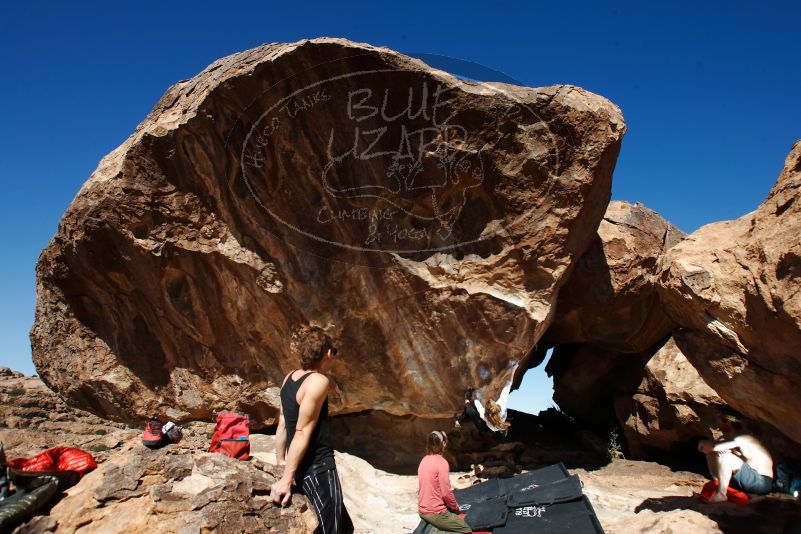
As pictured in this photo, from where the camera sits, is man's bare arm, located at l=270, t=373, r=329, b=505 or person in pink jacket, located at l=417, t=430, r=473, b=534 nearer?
man's bare arm, located at l=270, t=373, r=329, b=505

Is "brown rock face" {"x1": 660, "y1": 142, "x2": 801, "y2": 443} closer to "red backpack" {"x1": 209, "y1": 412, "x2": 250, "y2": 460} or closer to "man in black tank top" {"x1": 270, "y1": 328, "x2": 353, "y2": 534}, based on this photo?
"man in black tank top" {"x1": 270, "y1": 328, "x2": 353, "y2": 534}

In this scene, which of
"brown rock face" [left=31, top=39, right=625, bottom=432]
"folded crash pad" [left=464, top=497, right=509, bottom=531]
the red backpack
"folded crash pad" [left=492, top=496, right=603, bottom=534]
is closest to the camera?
the red backpack

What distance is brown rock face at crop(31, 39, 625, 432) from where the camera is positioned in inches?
264

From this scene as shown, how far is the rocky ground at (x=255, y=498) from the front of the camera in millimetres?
2643

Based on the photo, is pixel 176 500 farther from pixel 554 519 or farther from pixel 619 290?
pixel 619 290

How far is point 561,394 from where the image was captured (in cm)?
1048

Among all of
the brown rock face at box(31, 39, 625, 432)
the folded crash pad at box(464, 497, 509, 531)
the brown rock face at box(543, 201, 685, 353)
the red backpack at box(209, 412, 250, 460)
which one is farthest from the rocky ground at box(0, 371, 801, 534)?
the brown rock face at box(543, 201, 685, 353)

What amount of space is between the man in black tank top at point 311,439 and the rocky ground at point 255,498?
9 centimetres

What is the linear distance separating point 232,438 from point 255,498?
98 cm

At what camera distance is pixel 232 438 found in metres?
3.62

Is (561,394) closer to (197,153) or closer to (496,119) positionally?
(496,119)

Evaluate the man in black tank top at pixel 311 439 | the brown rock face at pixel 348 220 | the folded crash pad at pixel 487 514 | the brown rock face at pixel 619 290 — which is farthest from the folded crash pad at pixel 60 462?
the brown rock face at pixel 619 290

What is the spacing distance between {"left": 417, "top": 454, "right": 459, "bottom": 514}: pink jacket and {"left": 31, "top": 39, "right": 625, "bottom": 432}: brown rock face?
2920 mm

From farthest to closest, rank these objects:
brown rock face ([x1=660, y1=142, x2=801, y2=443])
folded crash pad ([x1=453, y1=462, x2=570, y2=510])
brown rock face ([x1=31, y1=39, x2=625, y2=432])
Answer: brown rock face ([x1=31, y1=39, x2=625, y2=432]), folded crash pad ([x1=453, y1=462, x2=570, y2=510]), brown rock face ([x1=660, y1=142, x2=801, y2=443])
